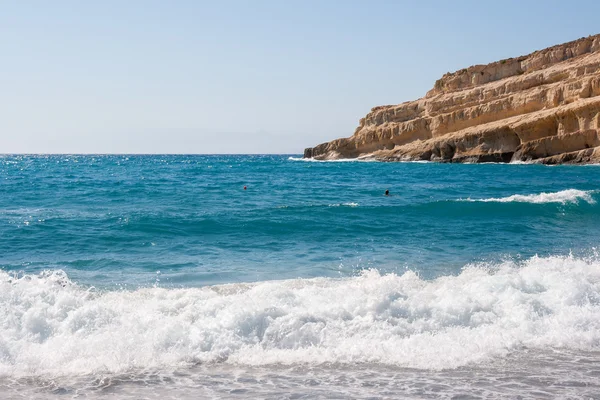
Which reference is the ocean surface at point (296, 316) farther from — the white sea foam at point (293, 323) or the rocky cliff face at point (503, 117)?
the rocky cliff face at point (503, 117)

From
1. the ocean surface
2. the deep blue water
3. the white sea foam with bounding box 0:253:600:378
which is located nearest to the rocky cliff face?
the deep blue water

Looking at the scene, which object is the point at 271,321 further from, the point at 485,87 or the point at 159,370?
the point at 485,87

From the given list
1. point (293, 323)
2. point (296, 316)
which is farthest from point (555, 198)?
point (293, 323)

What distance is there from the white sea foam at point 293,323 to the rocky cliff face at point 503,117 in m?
44.4

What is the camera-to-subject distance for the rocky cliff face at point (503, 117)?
4881cm

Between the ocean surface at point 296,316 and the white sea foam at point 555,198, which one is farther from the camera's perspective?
the white sea foam at point 555,198

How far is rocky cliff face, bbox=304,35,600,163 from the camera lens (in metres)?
48.8

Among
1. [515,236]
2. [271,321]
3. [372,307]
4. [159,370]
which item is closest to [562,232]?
[515,236]

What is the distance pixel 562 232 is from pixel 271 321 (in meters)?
11.3

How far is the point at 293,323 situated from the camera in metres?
7.03

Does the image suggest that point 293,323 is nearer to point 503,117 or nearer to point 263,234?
point 263,234

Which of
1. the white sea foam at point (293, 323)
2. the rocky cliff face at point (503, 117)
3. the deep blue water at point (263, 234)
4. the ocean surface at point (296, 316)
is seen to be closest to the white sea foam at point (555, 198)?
the deep blue water at point (263, 234)

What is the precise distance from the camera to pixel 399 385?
553 centimetres

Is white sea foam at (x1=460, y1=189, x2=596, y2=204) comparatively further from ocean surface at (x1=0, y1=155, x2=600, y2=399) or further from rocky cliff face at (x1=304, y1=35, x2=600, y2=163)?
rocky cliff face at (x1=304, y1=35, x2=600, y2=163)
